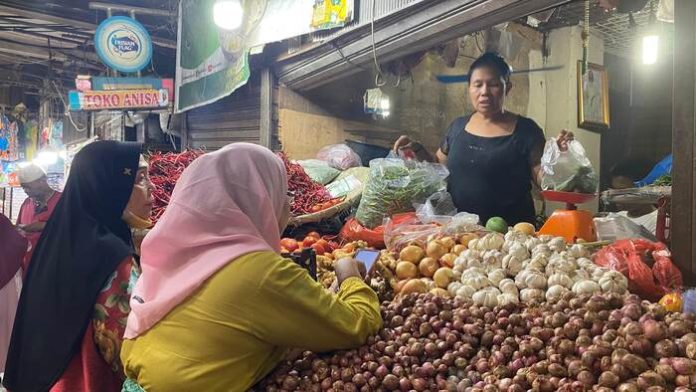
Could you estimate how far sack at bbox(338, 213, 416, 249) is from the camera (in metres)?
3.60

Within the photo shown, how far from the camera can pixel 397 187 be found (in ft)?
12.5

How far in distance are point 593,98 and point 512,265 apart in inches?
268

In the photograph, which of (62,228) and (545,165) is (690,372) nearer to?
(545,165)

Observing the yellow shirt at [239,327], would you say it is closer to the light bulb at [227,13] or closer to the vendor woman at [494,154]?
the vendor woman at [494,154]

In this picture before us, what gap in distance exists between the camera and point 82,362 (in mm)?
2330

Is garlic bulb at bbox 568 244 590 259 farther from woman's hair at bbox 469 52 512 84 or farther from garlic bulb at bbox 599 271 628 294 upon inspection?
woman's hair at bbox 469 52 512 84

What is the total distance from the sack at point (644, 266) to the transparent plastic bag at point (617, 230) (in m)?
0.46

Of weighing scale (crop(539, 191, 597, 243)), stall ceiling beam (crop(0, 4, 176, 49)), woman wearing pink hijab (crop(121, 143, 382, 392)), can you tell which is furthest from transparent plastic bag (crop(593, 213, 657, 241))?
stall ceiling beam (crop(0, 4, 176, 49))

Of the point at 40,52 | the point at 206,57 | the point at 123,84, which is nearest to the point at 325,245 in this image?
the point at 206,57

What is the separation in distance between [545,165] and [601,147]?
23.8ft

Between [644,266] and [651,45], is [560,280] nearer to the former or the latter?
[644,266]

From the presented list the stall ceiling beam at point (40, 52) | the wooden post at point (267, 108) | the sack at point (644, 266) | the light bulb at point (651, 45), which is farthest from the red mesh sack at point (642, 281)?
the stall ceiling beam at point (40, 52)

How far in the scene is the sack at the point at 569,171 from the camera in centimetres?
283

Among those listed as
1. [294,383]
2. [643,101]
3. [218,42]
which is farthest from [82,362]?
[643,101]
